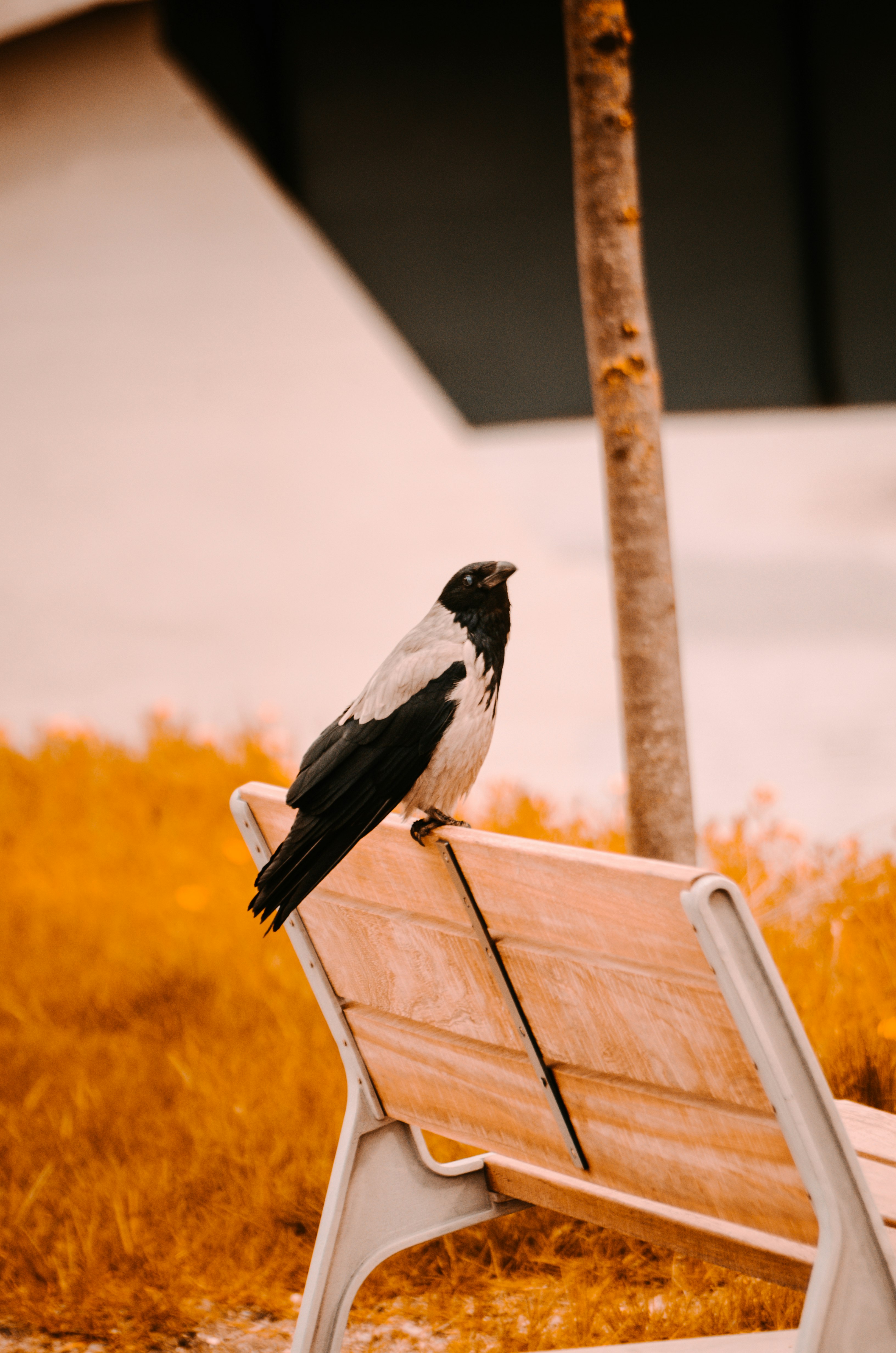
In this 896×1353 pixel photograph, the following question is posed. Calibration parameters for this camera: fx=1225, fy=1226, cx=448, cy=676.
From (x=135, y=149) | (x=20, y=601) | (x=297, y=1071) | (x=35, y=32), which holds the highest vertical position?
(x=35, y=32)

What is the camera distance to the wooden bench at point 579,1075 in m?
1.09

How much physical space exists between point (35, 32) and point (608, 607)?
15.4 ft

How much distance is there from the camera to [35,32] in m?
7.05

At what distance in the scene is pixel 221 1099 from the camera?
2.64 meters

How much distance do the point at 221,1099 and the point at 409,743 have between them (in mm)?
1438

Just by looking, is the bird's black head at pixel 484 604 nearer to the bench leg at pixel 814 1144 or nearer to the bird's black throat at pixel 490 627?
the bird's black throat at pixel 490 627

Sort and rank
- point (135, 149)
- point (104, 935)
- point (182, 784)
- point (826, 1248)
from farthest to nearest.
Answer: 1. point (135, 149)
2. point (182, 784)
3. point (104, 935)
4. point (826, 1248)

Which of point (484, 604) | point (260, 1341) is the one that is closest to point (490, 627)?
point (484, 604)

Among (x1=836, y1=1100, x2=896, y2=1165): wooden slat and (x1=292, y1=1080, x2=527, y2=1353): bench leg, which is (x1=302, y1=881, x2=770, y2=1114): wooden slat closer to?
(x1=292, y1=1080, x2=527, y2=1353): bench leg

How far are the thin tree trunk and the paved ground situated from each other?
3.34 metres

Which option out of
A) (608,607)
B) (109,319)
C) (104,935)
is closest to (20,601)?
(109,319)

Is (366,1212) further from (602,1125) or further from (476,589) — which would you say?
(476,589)

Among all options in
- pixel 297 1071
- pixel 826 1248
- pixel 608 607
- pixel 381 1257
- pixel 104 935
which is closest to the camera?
pixel 826 1248

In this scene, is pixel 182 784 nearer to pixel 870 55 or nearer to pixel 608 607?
pixel 608 607
